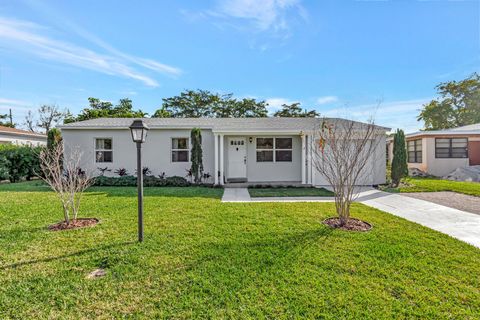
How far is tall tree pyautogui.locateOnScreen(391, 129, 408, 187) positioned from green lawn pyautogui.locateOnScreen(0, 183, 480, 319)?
6.57 metres

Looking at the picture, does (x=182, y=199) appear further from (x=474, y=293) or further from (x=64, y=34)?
(x=64, y=34)

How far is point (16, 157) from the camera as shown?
504 inches

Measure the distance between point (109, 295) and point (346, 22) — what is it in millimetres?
12262

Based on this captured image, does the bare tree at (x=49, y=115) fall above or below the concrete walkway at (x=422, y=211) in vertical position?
above

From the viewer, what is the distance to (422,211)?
656 cm

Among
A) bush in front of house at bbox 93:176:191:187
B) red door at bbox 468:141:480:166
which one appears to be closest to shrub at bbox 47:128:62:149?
bush in front of house at bbox 93:176:191:187

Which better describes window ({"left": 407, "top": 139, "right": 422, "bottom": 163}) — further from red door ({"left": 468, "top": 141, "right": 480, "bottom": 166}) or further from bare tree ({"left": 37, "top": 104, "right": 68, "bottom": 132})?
bare tree ({"left": 37, "top": 104, "right": 68, "bottom": 132})

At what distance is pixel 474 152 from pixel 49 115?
1932 inches

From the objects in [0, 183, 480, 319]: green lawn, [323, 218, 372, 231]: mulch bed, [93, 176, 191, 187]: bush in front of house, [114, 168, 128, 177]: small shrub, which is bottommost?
[0, 183, 480, 319]: green lawn

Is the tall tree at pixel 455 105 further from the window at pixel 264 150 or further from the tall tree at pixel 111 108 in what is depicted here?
the tall tree at pixel 111 108

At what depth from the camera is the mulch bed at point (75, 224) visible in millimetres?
4910

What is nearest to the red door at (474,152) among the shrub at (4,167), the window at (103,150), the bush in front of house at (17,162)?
the window at (103,150)

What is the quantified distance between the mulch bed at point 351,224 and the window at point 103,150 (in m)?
11.1

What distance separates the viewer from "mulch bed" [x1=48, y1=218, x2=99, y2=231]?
16.1 ft
